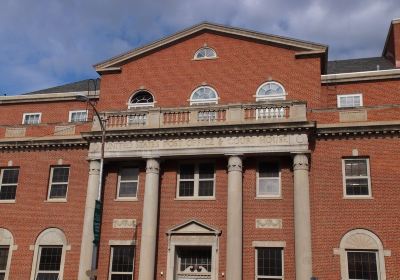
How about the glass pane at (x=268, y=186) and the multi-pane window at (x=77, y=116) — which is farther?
the multi-pane window at (x=77, y=116)

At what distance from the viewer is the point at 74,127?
89.7 ft

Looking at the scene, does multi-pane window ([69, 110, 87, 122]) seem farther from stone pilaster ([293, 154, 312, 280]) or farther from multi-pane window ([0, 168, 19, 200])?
stone pilaster ([293, 154, 312, 280])

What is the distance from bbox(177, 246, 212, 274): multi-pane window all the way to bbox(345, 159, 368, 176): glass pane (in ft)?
24.3

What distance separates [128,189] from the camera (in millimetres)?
25328

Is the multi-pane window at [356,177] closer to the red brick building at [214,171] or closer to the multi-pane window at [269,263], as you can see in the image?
the red brick building at [214,171]

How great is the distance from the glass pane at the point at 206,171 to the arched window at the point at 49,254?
25.0 feet

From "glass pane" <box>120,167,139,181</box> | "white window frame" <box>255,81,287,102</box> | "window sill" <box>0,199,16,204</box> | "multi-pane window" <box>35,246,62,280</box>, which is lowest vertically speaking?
"multi-pane window" <box>35,246,62,280</box>

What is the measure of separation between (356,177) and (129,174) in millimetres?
11017

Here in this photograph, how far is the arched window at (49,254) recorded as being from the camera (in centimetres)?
2508

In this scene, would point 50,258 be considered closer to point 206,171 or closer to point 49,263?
point 49,263

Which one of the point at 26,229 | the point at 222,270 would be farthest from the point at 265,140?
the point at 26,229

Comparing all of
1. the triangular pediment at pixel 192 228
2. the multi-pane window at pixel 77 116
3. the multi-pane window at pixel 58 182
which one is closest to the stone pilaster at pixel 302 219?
the triangular pediment at pixel 192 228

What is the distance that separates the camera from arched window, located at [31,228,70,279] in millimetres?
25078

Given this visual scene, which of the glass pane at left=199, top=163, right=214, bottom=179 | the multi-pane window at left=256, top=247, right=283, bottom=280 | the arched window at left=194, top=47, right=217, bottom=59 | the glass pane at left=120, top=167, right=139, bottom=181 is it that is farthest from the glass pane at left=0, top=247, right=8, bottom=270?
the arched window at left=194, top=47, right=217, bottom=59
